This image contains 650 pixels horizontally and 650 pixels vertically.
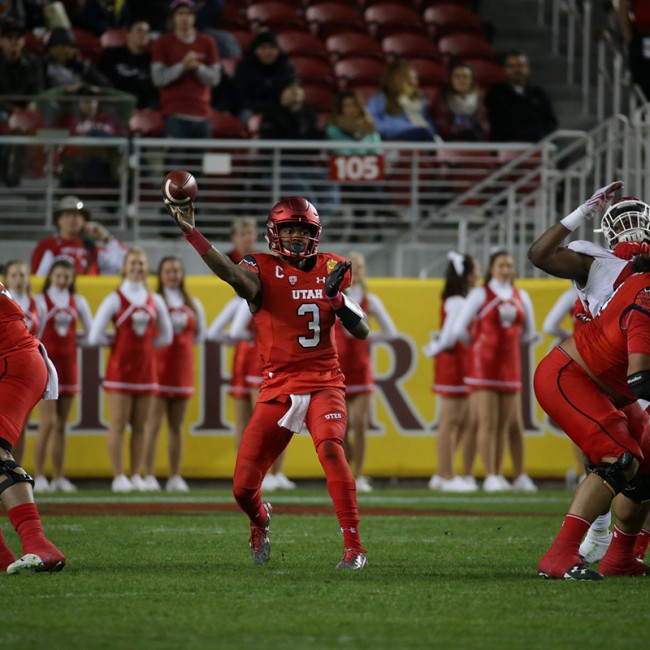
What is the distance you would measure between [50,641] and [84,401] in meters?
8.81

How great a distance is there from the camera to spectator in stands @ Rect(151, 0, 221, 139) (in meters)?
15.4

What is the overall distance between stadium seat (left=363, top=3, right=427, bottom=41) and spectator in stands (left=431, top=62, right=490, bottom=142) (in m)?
1.99

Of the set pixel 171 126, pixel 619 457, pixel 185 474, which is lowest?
pixel 185 474

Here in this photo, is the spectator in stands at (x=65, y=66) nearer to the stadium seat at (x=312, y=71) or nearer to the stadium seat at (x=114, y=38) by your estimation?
the stadium seat at (x=114, y=38)

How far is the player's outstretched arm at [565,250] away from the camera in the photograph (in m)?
6.88

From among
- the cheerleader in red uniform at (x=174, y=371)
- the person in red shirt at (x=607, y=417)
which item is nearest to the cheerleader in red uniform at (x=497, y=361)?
the cheerleader in red uniform at (x=174, y=371)

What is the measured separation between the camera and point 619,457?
6.62m

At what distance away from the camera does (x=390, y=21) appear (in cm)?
1891

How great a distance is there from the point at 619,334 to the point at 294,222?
1790 millimetres

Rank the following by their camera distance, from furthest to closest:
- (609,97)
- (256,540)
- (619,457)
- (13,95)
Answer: (609,97) → (13,95) → (256,540) → (619,457)

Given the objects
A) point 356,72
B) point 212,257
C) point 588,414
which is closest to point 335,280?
point 212,257

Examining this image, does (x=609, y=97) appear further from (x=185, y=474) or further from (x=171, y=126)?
(x=185, y=474)

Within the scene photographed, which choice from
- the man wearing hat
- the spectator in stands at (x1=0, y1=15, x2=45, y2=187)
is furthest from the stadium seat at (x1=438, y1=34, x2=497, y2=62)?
the man wearing hat

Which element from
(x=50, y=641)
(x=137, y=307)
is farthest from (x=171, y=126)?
(x=50, y=641)
